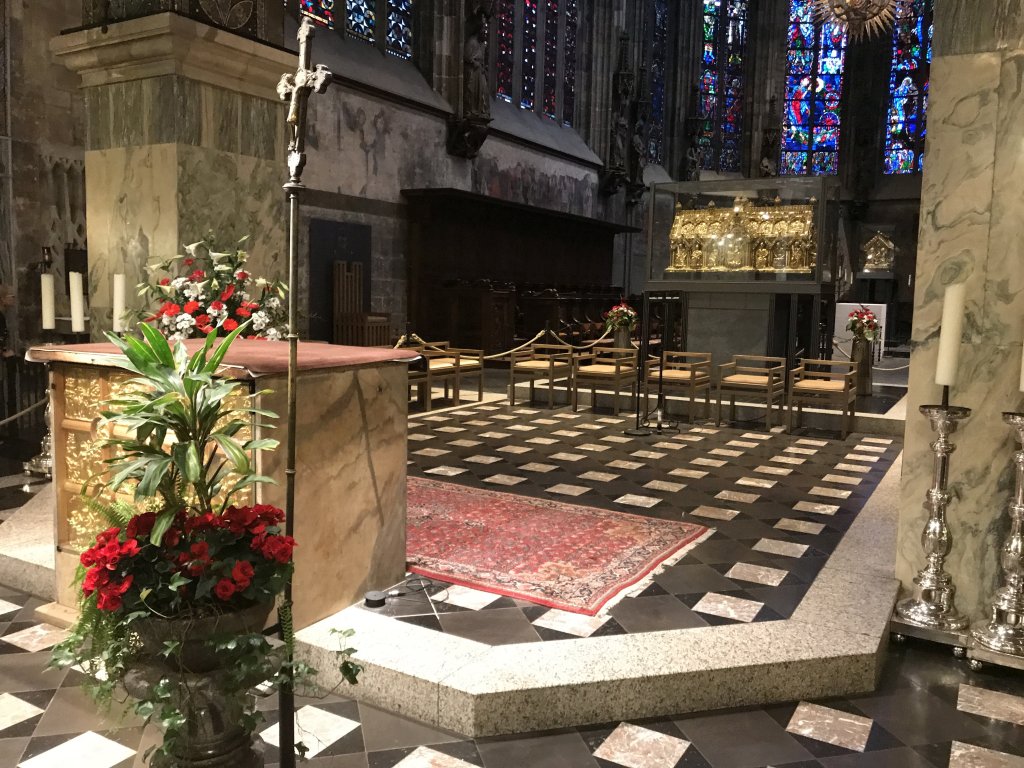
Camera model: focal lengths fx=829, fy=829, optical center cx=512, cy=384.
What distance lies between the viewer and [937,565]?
348 centimetres

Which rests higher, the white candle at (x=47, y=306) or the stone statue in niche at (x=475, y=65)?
the stone statue in niche at (x=475, y=65)

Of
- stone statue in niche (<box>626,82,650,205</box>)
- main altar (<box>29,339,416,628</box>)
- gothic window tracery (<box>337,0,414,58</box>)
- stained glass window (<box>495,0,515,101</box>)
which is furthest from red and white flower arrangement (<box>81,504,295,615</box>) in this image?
stone statue in niche (<box>626,82,650,205</box>)

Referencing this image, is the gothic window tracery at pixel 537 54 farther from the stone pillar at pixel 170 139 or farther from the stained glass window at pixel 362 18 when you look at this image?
the stone pillar at pixel 170 139

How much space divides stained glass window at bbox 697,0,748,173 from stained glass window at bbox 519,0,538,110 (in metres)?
8.45

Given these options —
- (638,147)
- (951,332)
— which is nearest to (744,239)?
(951,332)

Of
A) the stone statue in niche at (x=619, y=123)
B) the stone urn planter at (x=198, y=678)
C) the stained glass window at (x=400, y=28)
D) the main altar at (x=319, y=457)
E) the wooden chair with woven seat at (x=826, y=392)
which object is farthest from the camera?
the stone statue in niche at (x=619, y=123)

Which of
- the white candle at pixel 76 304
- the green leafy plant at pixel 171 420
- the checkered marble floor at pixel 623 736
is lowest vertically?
the checkered marble floor at pixel 623 736

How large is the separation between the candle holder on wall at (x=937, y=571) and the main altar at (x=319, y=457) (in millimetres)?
2185

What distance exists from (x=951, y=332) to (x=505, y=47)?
1668 cm

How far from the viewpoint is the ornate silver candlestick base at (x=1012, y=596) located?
3170mm

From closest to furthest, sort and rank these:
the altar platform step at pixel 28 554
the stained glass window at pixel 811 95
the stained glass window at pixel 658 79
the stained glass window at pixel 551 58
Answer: the altar platform step at pixel 28 554, the stained glass window at pixel 551 58, the stained glass window at pixel 658 79, the stained glass window at pixel 811 95

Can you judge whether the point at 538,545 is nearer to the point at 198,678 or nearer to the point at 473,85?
the point at 198,678

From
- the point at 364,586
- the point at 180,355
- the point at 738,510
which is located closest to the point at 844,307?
the point at 738,510

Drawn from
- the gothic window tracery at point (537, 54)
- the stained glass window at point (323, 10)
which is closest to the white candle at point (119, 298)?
the stained glass window at point (323, 10)
